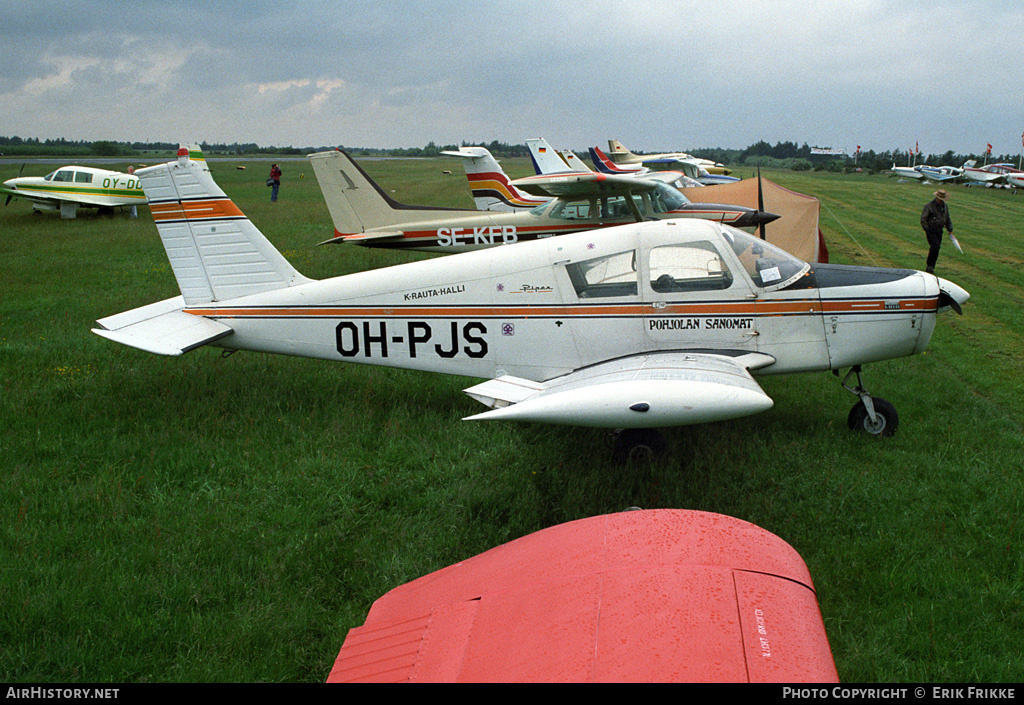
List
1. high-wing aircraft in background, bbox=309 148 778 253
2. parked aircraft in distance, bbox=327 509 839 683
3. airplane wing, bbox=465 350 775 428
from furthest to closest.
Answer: high-wing aircraft in background, bbox=309 148 778 253
airplane wing, bbox=465 350 775 428
parked aircraft in distance, bbox=327 509 839 683

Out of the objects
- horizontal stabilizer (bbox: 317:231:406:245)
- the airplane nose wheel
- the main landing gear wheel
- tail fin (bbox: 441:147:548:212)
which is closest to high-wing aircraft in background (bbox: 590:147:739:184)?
tail fin (bbox: 441:147:548:212)

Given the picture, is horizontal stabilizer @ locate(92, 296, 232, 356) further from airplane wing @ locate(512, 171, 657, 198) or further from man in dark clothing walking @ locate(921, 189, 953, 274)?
man in dark clothing walking @ locate(921, 189, 953, 274)

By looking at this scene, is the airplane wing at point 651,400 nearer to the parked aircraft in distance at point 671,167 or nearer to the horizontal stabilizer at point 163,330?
the horizontal stabilizer at point 163,330

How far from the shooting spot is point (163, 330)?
675 centimetres

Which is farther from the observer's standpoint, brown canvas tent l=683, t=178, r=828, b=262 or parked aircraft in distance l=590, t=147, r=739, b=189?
parked aircraft in distance l=590, t=147, r=739, b=189

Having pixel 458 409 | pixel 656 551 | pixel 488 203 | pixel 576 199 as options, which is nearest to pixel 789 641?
pixel 656 551

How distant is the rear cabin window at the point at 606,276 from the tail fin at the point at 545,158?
83.6 ft

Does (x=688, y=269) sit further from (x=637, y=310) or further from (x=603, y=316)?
(x=603, y=316)

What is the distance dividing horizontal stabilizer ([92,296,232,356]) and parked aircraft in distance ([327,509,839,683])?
4647mm

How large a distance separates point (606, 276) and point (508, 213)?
8.13 meters

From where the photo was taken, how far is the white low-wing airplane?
20.1 feet

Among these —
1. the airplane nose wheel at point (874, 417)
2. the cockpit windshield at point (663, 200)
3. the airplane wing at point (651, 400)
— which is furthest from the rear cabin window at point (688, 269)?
the cockpit windshield at point (663, 200)

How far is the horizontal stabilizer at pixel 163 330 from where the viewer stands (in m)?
6.38
